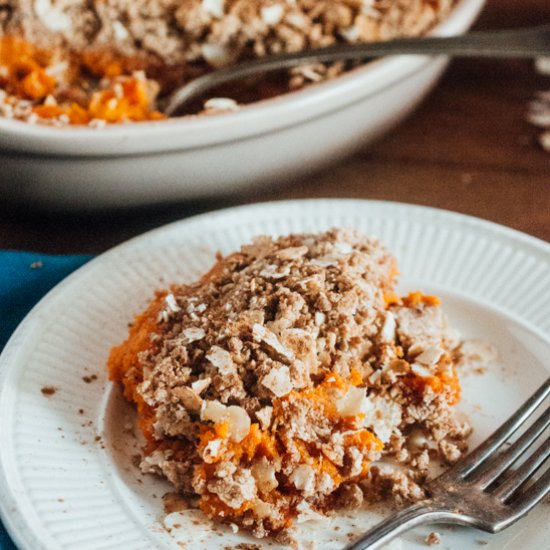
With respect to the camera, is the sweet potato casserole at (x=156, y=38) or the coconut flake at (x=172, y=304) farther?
the sweet potato casserole at (x=156, y=38)

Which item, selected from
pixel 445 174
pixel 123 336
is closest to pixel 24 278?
→ pixel 123 336

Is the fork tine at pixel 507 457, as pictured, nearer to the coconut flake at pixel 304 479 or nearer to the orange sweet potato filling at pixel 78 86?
the coconut flake at pixel 304 479

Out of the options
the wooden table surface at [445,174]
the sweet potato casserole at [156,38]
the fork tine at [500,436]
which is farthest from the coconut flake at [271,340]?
the sweet potato casserole at [156,38]

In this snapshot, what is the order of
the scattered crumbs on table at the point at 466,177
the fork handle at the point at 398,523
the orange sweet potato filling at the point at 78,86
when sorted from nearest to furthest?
1. the fork handle at the point at 398,523
2. the orange sweet potato filling at the point at 78,86
3. the scattered crumbs on table at the point at 466,177

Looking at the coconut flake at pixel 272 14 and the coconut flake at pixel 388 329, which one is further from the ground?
the coconut flake at pixel 272 14

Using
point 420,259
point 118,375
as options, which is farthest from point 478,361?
point 118,375

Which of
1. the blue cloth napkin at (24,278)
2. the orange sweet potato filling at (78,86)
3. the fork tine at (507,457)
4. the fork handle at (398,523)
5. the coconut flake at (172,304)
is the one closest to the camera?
the fork handle at (398,523)

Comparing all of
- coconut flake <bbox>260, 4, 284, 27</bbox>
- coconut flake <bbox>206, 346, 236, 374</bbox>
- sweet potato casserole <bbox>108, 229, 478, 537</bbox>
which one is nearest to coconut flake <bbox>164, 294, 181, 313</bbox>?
sweet potato casserole <bbox>108, 229, 478, 537</bbox>
